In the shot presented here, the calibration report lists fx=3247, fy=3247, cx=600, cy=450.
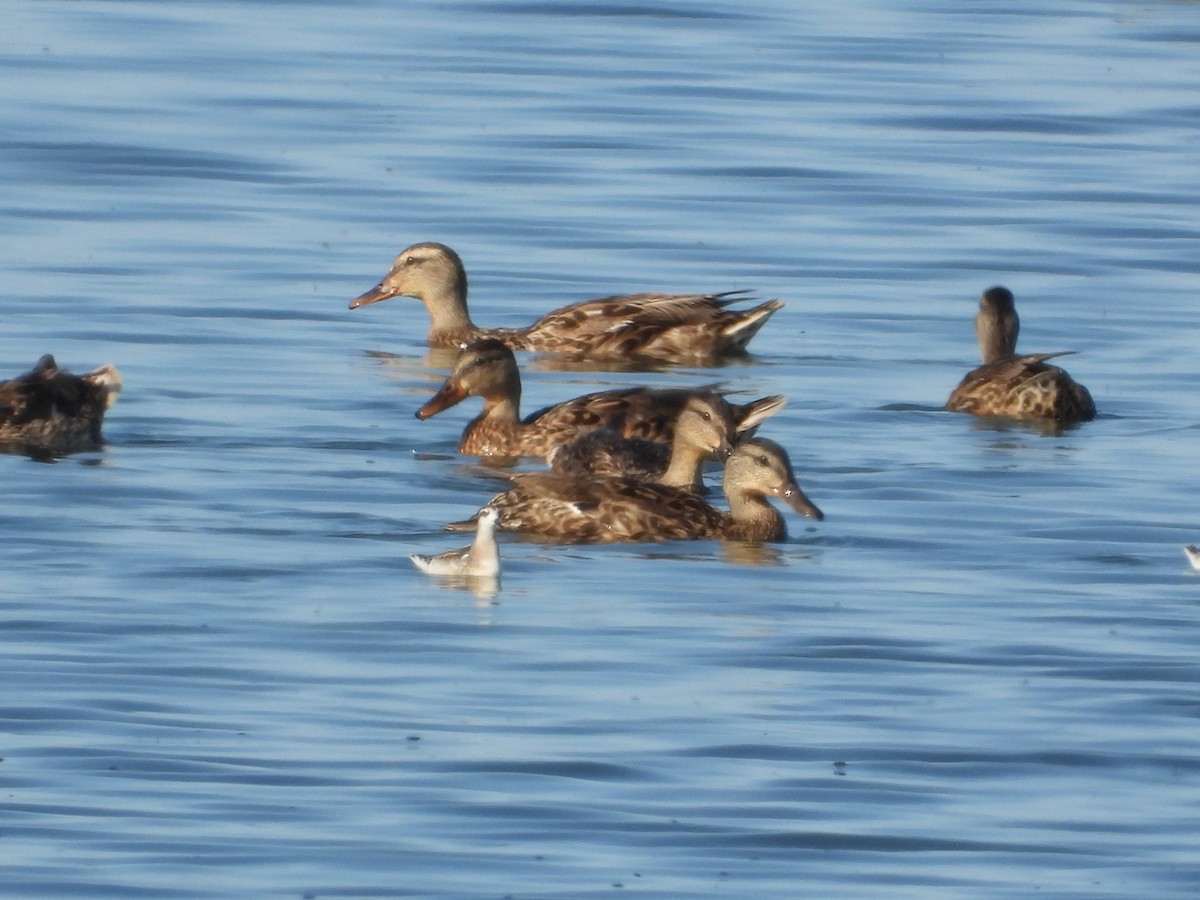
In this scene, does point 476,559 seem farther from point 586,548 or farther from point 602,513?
point 602,513

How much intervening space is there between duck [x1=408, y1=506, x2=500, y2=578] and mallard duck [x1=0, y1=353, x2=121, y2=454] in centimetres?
304

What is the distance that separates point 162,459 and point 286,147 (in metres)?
9.33

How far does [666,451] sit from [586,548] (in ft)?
6.17

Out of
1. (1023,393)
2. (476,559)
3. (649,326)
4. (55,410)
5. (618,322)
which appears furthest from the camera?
(649,326)

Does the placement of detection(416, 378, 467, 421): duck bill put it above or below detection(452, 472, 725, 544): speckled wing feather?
above

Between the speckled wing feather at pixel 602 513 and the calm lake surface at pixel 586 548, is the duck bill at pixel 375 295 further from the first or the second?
the speckled wing feather at pixel 602 513

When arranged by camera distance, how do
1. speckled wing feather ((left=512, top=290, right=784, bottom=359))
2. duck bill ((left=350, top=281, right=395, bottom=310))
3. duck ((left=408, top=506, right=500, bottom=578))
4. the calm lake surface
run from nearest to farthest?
the calm lake surface < duck ((left=408, top=506, right=500, bottom=578)) < speckled wing feather ((left=512, top=290, right=784, bottom=359)) < duck bill ((left=350, top=281, right=395, bottom=310))

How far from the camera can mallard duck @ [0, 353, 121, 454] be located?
528 inches

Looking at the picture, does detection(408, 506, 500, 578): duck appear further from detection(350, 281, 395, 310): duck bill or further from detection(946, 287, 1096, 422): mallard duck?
detection(350, 281, 395, 310): duck bill

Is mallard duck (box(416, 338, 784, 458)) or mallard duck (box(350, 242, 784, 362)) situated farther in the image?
mallard duck (box(350, 242, 784, 362))

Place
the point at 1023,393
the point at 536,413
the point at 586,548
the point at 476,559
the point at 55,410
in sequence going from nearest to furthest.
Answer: the point at 476,559 < the point at 586,548 < the point at 55,410 < the point at 536,413 < the point at 1023,393

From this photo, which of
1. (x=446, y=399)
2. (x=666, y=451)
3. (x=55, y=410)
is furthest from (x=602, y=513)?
(x=446, y=399)

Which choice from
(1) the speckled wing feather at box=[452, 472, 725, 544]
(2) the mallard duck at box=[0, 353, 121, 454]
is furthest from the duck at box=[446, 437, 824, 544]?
(2) the mallard duck at box=[0, 353, 121, 454]

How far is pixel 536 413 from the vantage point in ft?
47.9
